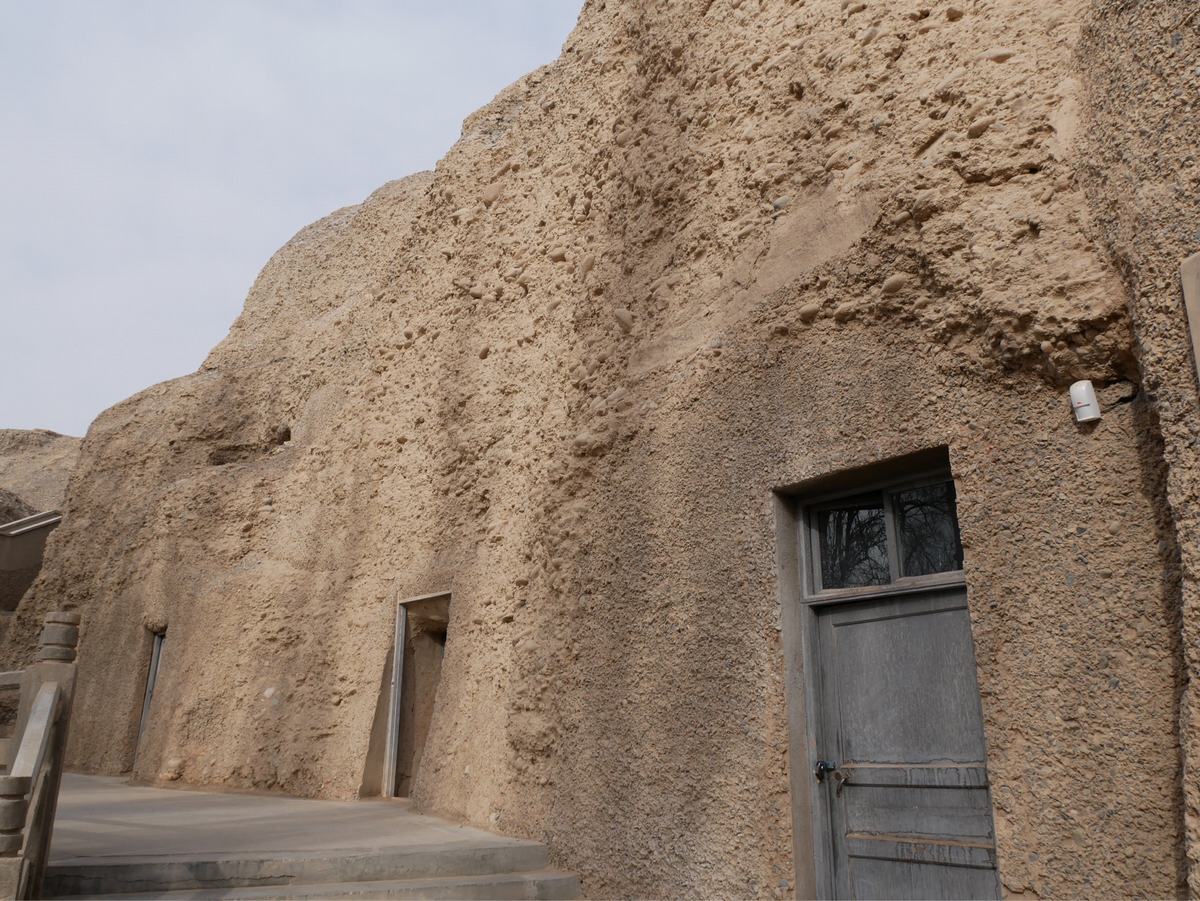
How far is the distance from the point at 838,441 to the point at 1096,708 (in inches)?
61.0

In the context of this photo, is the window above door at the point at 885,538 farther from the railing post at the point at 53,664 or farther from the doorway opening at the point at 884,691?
the railing post at the point at 53,664

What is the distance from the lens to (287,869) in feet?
15.8

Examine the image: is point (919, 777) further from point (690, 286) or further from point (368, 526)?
point (368, 526)

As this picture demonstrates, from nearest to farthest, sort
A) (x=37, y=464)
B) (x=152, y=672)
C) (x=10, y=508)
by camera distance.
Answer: (x=152, y=672) → (x=10, y=508) → (x=37, y=464)

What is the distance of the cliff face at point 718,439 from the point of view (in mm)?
3375

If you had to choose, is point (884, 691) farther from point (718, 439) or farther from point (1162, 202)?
point (1162, 202)

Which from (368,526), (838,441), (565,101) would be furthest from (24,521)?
(838,441)

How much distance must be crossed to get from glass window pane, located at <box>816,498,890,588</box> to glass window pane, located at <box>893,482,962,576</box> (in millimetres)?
98

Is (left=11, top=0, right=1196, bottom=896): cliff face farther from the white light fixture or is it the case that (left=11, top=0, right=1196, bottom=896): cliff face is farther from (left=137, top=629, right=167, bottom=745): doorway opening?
(left=137, top=629, right=167, bottom=745): doorway opening

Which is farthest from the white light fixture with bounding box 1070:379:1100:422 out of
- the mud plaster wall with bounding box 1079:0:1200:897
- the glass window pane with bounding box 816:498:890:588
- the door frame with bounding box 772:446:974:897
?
the glass window pane with bounding box 816:498:890:588

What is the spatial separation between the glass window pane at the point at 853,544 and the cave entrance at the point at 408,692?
4547 millimetres

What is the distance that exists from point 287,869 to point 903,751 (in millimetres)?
3053

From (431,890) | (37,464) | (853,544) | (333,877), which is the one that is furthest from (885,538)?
(37,464)

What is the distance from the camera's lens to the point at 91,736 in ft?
39.5
